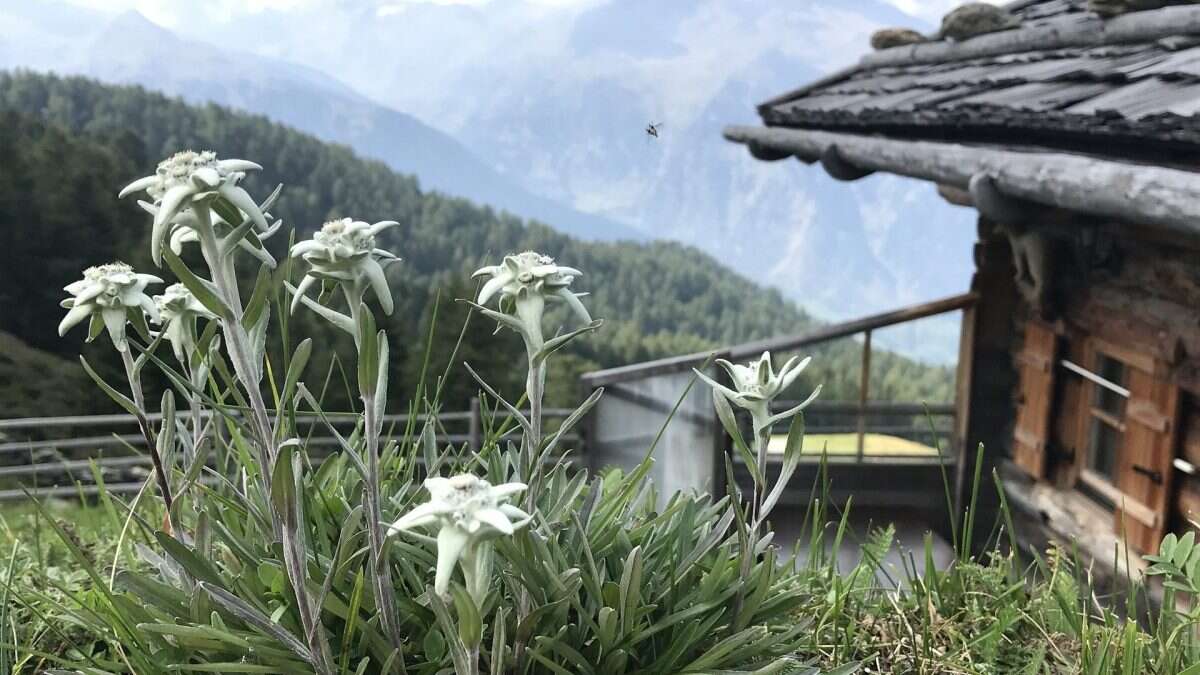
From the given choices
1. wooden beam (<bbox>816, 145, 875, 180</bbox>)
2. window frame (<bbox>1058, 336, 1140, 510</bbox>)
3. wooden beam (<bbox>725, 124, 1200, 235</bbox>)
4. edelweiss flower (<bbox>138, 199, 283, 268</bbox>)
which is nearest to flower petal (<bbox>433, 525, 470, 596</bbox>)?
edelweiss flower (<bbox>138, 199, 283, 268</bbox>)

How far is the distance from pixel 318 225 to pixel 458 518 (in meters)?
47.6

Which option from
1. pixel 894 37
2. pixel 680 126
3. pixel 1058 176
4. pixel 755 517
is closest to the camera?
pixel 755 517

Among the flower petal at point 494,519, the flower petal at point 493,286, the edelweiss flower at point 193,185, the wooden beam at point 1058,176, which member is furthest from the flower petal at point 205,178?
the wooden beam at point 1058,176

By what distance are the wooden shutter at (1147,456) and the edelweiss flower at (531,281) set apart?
319 centimetres

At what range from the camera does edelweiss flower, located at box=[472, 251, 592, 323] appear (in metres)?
0.97

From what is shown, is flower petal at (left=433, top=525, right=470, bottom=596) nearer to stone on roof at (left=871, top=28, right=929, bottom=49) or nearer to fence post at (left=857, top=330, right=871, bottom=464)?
fence post at (left=857, top=330, right=871, bottom=464)

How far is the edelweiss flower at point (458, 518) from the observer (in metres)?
0.69

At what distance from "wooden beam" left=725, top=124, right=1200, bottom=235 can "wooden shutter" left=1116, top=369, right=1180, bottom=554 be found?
36.9 inches

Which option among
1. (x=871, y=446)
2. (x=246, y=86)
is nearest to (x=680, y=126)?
(x=246, y=86)

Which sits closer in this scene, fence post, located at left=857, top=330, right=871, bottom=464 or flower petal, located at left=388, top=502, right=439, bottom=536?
flower petal, located at left=388, top=502, right=439, bottom=536

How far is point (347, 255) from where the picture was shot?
2.85ft

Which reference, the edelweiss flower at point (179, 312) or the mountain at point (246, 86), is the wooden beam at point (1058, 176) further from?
the mountain at point (246, 86)

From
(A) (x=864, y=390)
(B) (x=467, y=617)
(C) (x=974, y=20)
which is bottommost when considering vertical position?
(A) (x=864, y=390)

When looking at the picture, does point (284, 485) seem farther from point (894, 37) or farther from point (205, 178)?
point (894, 37)
